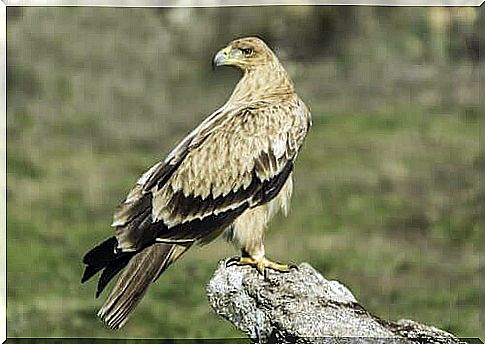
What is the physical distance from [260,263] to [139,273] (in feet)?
1.60

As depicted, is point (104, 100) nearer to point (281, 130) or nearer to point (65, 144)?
point (65, 144)

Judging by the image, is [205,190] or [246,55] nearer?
[205,190]

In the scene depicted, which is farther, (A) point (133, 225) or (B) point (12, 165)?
(B) point (12, 165)

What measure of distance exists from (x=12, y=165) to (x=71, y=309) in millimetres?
687

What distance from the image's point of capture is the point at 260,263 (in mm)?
4379

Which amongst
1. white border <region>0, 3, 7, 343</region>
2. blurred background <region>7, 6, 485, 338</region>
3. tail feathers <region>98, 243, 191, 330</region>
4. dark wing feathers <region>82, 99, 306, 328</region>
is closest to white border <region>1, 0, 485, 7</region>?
blurred background <region>7, 6, 485, 338</region>

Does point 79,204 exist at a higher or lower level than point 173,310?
higher

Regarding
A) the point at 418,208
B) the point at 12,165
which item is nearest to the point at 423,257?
the point at 418,208

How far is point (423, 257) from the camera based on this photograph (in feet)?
A: 15.4

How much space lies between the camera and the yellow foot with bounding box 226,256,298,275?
4.37m

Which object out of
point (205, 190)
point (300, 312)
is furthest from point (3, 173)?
point (300, 312)

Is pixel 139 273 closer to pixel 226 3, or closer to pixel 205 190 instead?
pixel 205 190

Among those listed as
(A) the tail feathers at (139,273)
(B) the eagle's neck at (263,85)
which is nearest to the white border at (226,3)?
(B) the eagle's neck at (263,85)

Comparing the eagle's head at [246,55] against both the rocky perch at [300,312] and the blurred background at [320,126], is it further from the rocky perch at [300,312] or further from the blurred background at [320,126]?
the rocky perch at [300,312]
